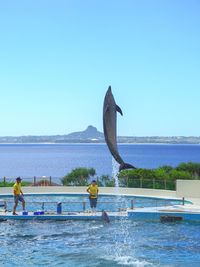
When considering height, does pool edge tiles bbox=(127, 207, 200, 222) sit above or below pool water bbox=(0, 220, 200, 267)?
above

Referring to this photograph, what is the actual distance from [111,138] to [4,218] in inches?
391

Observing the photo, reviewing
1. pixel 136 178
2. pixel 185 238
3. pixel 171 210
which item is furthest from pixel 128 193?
pixel 185 238

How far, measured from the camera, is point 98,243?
14461 mm

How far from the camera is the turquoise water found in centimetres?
1256

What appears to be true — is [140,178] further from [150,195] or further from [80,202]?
[80,202]

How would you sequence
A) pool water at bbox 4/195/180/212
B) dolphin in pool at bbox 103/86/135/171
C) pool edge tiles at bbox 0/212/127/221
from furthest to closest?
pool water at bbox 4/195/180/212 → pool edge tiles at bbox 0/212/127/221 → dolphin in pool at bbox 103/86/135/171

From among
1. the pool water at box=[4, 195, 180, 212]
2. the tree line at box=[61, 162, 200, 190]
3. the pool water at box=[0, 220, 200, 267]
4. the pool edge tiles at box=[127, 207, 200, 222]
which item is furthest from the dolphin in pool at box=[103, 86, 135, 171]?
the tree line at box=[61, 162, 200, 190]

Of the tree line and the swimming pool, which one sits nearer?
the swimming pool

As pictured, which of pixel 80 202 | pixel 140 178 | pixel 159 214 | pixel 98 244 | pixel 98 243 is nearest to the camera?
pixel 98 244

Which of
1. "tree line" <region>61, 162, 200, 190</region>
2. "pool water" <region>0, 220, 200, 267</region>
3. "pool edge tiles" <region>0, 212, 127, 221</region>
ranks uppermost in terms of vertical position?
"tree line" <region>61, 162, 200, 190</region>

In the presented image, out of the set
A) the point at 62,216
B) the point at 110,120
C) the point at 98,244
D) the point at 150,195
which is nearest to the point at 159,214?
the point at 62,216

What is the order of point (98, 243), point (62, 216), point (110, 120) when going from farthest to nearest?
point (62, 216) → point (98, 243) → point (110, 120)

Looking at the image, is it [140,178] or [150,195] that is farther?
[140,178]

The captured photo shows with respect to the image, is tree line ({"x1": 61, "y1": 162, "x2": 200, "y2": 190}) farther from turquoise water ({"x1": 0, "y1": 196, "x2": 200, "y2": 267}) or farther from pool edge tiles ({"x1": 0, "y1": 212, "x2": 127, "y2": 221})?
turquoise water ({"x1": 0, "y1": 196, "x2": 200, "y2": 267})
